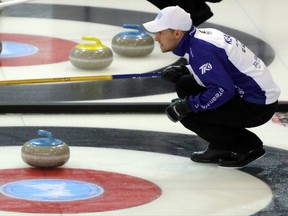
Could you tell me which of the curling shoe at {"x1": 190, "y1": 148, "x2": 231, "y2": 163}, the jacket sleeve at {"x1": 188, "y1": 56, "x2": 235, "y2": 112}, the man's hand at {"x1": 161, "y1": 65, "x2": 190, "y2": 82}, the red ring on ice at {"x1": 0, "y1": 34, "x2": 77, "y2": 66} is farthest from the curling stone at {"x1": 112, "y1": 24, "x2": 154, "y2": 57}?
the jacket sleeve at {"x1": 188, "y1": 56, "x2": 235, "y2": 112}

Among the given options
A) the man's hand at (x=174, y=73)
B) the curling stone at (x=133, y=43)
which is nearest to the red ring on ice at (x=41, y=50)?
the curling stone at (x=133, y=43)

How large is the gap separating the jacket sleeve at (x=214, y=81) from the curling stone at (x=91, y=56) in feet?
7.75

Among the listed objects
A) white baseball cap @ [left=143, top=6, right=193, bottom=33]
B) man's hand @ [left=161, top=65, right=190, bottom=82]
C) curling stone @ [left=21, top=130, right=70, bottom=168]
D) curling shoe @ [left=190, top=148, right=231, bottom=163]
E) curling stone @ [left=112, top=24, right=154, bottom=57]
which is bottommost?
curling stone @ [left=112, top=24, right=154, bottom=57]

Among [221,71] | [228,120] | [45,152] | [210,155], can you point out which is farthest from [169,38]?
[45,152]

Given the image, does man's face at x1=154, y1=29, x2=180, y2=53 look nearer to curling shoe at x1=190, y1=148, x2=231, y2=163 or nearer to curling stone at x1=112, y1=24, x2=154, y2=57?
curling shoe at x1=190, y1=148, x2=231, y2=163

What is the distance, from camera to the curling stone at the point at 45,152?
6465mm

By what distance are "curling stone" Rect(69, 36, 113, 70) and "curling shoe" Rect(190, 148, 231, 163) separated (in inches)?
84.6

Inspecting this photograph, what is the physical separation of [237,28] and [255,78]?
4238mm

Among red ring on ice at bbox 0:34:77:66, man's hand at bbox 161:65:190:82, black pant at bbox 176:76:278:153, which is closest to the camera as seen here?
black pant at bbox 176:76:278:153

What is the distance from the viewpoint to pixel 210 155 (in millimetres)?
6875

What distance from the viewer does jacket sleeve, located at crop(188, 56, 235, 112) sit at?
6.46m

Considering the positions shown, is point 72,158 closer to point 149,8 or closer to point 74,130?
point 74,130

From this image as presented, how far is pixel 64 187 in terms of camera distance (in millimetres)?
6250

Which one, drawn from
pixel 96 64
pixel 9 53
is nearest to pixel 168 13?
pixel 96 64
